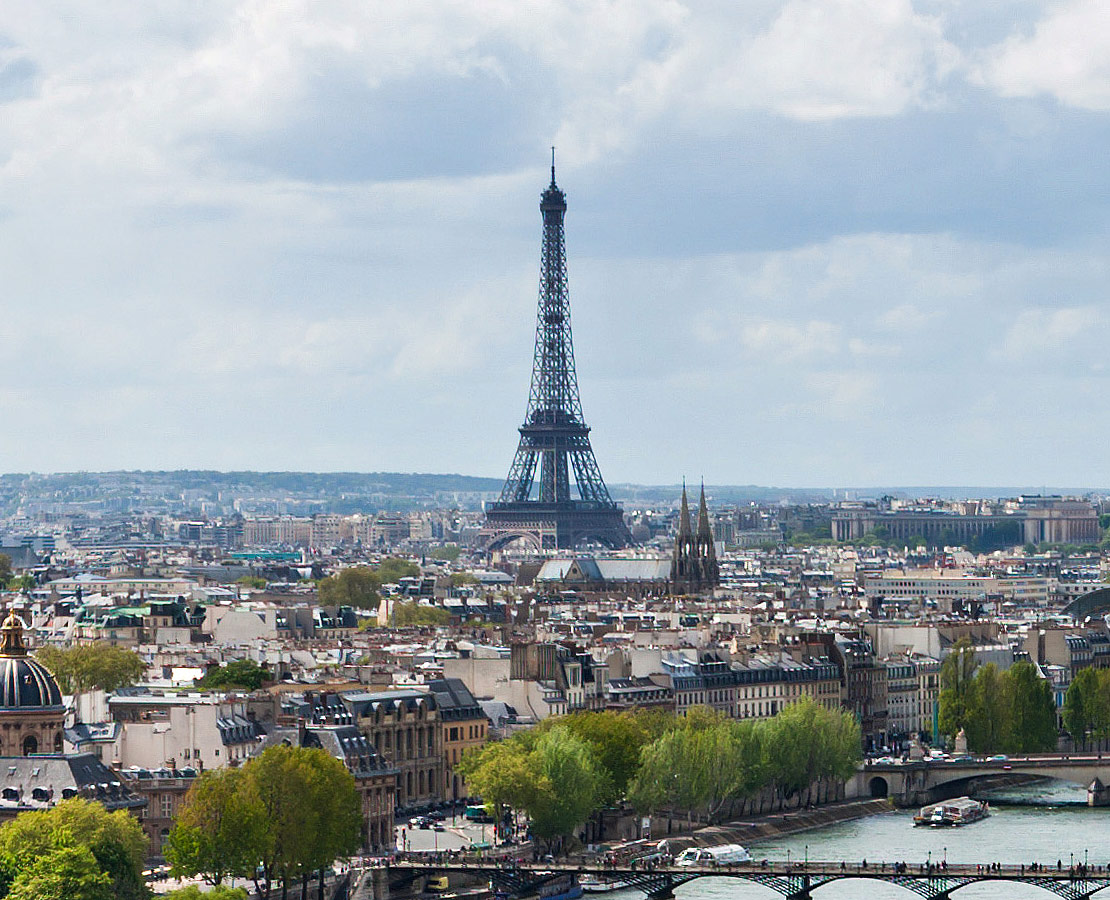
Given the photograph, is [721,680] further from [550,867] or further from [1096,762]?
[550,867]

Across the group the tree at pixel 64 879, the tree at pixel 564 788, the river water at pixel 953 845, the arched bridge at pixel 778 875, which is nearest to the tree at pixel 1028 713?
the river water at pixel 953 845

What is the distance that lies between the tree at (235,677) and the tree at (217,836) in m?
22.8

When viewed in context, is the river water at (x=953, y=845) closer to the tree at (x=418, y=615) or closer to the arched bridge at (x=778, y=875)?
the arched bridge at (x=778, y=875)

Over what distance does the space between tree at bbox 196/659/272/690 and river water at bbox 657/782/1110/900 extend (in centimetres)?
1465

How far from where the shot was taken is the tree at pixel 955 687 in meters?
104

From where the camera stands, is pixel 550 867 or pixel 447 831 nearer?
pixel 550 867

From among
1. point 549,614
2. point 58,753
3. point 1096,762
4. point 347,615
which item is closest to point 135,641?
point 347,615

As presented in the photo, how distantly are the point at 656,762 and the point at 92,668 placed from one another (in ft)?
61.8

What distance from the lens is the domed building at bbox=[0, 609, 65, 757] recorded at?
68.6 meters

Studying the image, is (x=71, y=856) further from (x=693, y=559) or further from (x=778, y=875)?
(x=693, y=559)

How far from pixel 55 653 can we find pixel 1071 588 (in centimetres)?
10122

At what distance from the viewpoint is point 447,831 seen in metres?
76.2

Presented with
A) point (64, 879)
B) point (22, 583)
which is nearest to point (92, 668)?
point (64, 879)

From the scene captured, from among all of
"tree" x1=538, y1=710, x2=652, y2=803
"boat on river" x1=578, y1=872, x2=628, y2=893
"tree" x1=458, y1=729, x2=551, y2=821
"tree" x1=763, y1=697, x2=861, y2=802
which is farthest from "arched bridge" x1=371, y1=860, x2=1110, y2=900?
"tree" x1=763, y1=697, x2=861, y2=802
